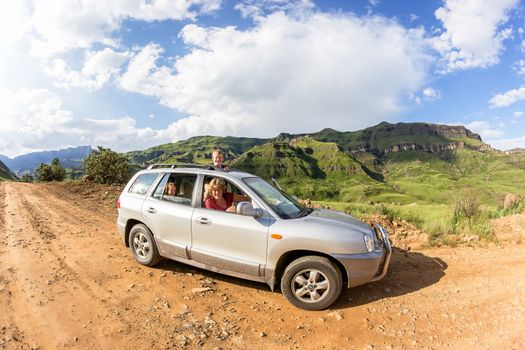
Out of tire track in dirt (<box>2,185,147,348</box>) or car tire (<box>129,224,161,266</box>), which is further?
car tire (<box>129,224,161,266</box>)

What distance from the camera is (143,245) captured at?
6480 mm

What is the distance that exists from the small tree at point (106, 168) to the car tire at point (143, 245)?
15.9 metres

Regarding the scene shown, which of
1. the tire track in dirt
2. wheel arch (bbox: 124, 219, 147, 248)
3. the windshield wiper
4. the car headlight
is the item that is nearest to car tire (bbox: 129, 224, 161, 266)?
wheel arch (bbox: 124, 219, 147, 248)

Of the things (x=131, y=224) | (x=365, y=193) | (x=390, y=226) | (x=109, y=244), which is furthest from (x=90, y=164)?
(x=365, y=193)

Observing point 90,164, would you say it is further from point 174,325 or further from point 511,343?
point 511,343

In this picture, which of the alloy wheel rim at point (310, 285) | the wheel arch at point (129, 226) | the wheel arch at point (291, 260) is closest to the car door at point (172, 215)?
the wheel arch at point (129, 226)

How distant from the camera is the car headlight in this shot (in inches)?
192

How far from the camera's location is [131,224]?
6.78 meters

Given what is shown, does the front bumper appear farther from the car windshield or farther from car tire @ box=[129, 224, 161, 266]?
car tire @ box=[129, 224, 161, 266]

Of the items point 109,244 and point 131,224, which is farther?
point 109,244

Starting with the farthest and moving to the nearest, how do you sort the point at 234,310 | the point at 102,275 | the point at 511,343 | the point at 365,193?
the point at 365,193 < the point at 102,275 < the point at 234,310 < the point at 511,343

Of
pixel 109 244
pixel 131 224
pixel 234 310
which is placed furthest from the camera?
pixel 109 244

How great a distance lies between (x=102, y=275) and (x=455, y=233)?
8.00m

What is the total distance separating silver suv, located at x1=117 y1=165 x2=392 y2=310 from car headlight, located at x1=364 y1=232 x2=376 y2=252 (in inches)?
0.6
